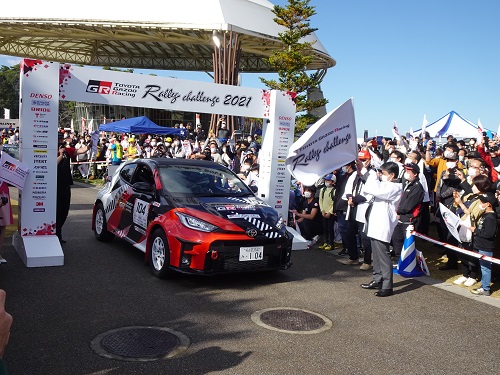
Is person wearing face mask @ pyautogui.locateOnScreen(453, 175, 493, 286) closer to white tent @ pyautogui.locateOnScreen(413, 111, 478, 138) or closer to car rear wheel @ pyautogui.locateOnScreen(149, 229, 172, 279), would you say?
car rear wheel @ pyautogui.locateOnScreen(149, 229, 172, 279)

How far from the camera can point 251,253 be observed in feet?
21.9

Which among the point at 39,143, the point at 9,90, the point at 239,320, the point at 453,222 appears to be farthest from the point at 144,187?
the point at 9,90

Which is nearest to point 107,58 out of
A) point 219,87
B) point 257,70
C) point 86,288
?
point 257,70

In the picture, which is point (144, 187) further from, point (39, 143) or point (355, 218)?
point (355, 218)

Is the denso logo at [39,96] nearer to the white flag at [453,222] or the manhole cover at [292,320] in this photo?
the manhole cover at [292,320]

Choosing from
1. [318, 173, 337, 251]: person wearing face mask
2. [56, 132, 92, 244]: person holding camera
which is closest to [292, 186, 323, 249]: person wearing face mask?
[318, 173, 337, 251]: person wearing face mask

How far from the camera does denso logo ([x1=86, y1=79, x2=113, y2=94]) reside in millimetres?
8211

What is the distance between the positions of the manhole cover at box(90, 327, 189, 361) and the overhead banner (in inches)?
133

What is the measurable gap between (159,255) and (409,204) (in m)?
4.35

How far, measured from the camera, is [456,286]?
745 centimetres

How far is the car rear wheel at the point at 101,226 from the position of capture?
9.03m

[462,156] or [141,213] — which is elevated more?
[462,156]

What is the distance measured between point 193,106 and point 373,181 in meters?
4.08

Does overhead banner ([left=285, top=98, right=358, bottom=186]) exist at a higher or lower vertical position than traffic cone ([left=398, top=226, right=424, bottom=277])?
higher
